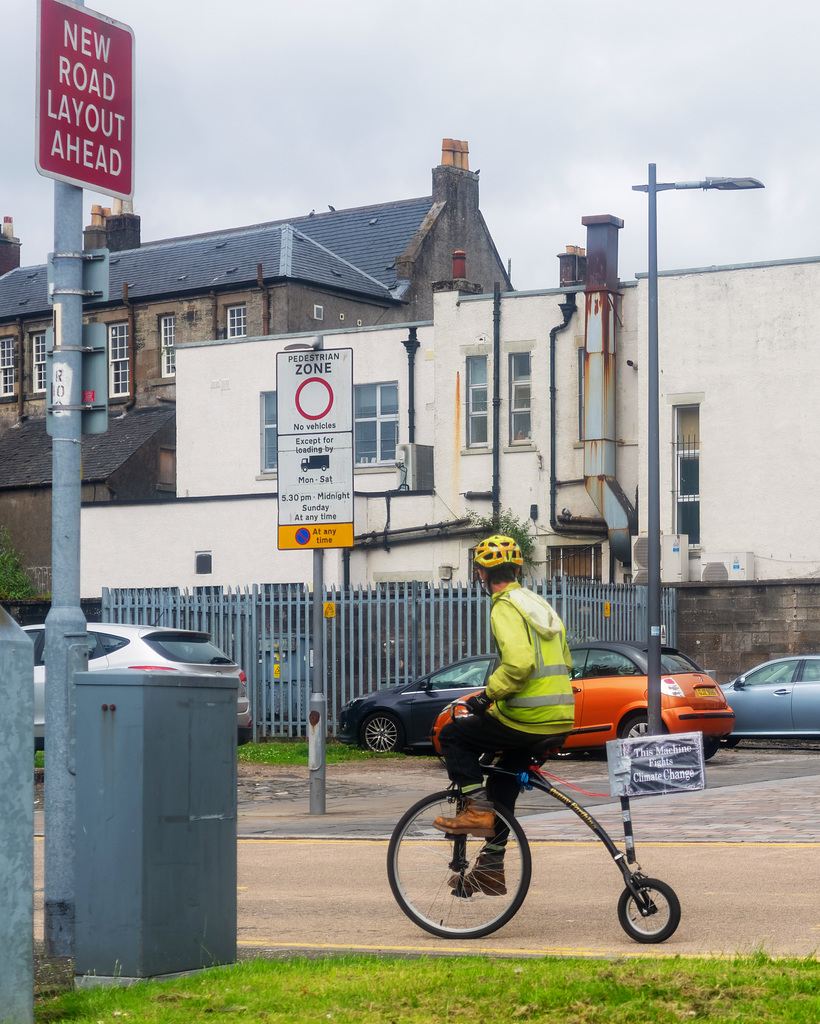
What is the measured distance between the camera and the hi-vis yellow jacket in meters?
7.34

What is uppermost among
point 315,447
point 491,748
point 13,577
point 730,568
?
point 315,447

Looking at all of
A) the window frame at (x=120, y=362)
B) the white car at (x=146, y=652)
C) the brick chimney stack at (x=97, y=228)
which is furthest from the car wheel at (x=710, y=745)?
the brick chimney stack at (x=97, y=228)

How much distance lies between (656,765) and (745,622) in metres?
22.2

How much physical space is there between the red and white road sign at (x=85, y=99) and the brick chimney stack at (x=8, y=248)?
52252mm

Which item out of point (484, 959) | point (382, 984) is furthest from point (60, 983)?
point (484, 959)

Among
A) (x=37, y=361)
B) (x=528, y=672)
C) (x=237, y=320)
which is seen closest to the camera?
(x=528, y=672)

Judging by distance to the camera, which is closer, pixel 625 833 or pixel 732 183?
pixel 625 833

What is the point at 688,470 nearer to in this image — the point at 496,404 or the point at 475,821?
the point at 496,404

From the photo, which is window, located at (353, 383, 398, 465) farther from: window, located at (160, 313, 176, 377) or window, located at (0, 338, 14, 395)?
window, located at (0, 338, 14, 395)

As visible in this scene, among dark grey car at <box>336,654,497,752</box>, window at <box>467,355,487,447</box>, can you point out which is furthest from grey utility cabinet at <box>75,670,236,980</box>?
window at <box>467,355,487,447</box>

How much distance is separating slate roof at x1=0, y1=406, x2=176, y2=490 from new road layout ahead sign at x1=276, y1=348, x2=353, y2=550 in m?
27.2

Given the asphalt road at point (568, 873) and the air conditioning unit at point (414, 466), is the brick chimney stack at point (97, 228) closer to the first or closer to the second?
the air conditioning unit at point (414, 466)

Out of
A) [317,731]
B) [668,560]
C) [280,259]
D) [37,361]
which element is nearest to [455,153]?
[280,259]

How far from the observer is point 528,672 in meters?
7.35
